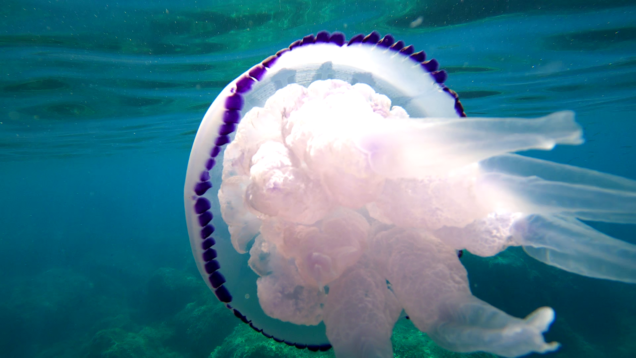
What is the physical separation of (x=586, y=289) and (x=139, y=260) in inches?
895

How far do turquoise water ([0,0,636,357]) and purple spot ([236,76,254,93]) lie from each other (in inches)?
226

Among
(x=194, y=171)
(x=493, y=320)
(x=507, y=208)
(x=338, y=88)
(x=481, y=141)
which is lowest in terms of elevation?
(x=493, y=320)

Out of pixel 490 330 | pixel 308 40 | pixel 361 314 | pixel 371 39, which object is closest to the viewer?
pixel 490 330

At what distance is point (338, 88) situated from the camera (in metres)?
1.39

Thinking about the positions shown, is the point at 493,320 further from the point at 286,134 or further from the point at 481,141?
the point at 286,134

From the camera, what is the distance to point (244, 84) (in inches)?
46.7

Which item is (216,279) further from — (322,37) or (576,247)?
(576,247)

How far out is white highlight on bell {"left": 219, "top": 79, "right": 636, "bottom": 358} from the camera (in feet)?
3.19

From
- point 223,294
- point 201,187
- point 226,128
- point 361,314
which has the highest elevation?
point 226,128

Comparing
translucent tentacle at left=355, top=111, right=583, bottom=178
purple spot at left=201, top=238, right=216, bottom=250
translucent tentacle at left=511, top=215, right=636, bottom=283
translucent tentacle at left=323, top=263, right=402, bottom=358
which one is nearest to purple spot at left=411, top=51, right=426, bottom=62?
translucent tentacle at left=355, top=111, right=583, bottom=178

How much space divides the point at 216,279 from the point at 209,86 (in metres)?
10.2

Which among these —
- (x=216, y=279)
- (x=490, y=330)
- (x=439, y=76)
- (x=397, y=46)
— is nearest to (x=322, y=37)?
(x=397, y=46)

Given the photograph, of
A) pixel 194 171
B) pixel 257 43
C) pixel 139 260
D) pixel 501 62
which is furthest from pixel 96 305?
pixel 501 62

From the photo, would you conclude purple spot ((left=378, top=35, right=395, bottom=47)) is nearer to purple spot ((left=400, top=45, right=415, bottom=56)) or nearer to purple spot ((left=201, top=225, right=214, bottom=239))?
purple spot ((left=400, top=45, right=415, bottom=56))
